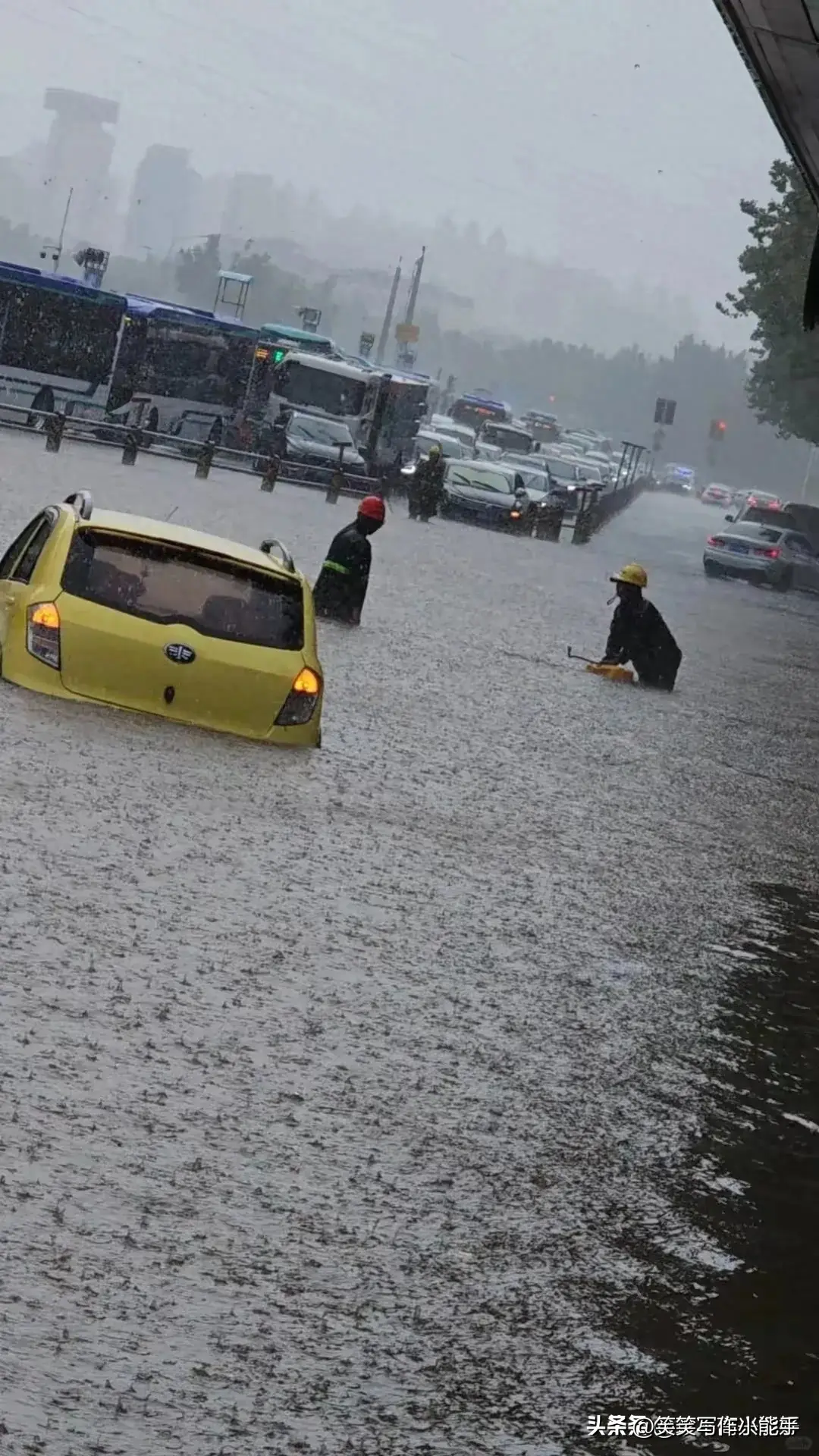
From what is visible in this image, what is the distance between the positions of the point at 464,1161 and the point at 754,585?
5045cm

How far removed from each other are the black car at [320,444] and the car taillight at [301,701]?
40.9 metres

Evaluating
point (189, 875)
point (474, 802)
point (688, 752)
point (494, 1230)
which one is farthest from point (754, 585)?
point (494, 1230)

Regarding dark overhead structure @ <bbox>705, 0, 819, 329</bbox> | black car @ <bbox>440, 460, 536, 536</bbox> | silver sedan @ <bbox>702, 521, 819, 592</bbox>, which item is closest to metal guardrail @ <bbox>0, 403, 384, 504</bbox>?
black car @ <bbox>440, 460, 536, 536</bbox>

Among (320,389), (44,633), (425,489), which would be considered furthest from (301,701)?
(320,389)

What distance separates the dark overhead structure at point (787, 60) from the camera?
63.9ft

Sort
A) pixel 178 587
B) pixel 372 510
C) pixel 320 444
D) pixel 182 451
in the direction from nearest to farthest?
pixel 178 587, pixel 372 510, pixel 182 451, pixel 320 444

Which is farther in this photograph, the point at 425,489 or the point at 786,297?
the point at 786,297

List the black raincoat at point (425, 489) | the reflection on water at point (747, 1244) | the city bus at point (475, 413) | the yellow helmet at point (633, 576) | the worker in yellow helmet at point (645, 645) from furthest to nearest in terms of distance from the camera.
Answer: the city bus at point (475, 413) → the black raincoat at point (425, 489) → the worker in yellow helmet at point (645, 645) → the yellow helmet at point (633, 576) → the reflection on water at point (747, 1244)

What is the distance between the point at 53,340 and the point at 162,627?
39631mm

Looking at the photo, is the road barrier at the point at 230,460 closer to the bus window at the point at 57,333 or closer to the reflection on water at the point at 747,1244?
the bus window at the point at 57,333

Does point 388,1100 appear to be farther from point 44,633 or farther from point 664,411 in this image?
point 664,411

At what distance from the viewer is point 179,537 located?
12.8 meters

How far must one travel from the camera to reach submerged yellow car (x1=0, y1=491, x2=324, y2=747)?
1248cm

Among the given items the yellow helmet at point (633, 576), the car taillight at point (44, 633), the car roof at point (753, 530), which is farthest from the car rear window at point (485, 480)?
the car taillight at point (44, 633)
